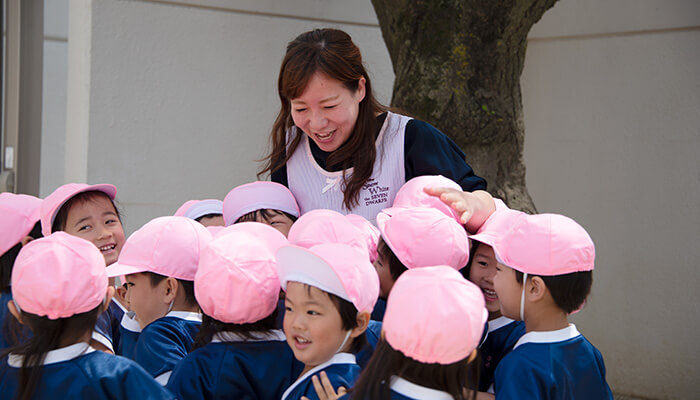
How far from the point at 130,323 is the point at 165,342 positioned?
0.36 meters

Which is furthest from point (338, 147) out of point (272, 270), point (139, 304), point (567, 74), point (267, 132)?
point (567, 74)

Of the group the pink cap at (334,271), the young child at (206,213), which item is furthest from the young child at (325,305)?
the young child at (206,213)

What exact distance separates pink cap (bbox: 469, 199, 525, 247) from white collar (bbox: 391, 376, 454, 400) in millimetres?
686

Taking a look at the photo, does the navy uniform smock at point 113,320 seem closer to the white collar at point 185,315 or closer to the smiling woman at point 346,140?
the white collar at point 185,315

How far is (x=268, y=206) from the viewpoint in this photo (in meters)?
2.82

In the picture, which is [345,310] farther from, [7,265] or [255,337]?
[7,265]

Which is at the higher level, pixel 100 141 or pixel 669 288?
pixel 100 141

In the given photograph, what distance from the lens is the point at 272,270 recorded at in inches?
89.4

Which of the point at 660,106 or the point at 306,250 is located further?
the point at 660,106

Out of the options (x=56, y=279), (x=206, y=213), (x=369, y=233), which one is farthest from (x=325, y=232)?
(x=206, y=213)

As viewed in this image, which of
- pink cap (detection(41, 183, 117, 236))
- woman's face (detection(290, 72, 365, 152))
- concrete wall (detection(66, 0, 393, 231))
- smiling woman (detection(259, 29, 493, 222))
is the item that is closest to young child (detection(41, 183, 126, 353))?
pink cap (detection(41, 183, 117, 236))

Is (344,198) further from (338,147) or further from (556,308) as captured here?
(556,308)

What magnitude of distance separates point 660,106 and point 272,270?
3961mm

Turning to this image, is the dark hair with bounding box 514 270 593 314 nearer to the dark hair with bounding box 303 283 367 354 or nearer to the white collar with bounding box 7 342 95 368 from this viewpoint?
the dark hair with bounding box 303 283 367 354
